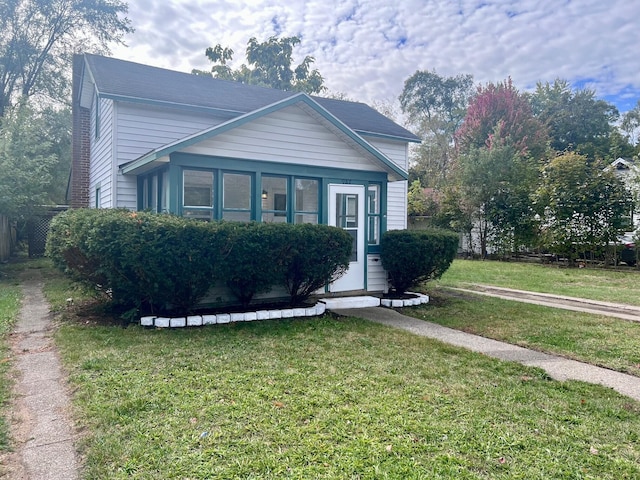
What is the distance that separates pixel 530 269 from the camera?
1540 centimetres

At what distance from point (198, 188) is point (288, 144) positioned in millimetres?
1924

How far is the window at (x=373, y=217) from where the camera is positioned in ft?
29.0

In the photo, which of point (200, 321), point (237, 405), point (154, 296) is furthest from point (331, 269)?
point (237, 405)

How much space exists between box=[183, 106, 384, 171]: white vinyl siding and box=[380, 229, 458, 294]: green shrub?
1.67 meters

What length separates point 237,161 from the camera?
295 inches

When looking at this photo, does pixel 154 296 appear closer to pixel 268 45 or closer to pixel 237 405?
pixel 237 405

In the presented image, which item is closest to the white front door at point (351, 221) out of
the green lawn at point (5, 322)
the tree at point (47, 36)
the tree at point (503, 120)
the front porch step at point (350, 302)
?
the front porch step at point (350, 302)

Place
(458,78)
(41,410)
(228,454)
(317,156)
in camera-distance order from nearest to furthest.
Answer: (228,454) → (41,410) → (317,156) → (458,78)

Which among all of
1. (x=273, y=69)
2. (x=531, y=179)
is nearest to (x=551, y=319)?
(x=531, y=179)

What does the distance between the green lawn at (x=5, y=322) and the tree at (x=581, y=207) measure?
1728 centimetres

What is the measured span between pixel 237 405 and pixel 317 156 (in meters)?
5.77

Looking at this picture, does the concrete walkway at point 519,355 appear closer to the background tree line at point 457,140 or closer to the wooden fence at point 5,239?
the background tree line at point 457,140

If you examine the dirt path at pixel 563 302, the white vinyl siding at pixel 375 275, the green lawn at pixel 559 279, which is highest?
the white vinyl siding at pixel 375 275

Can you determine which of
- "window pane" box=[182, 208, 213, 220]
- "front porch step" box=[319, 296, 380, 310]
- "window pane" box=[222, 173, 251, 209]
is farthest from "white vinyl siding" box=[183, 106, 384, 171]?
"front porch step" box=[319, 296, 380, 310]
